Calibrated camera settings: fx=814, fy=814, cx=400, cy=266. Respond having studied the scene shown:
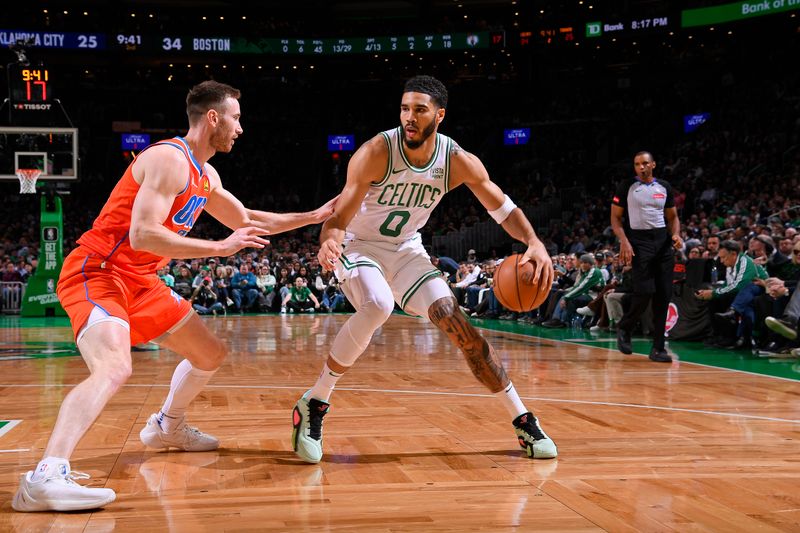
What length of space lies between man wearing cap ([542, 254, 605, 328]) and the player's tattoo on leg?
9.24 meters

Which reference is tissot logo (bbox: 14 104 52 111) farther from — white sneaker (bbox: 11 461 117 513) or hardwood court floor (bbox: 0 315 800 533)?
white sneaker (bbox: 11 461 117 513)

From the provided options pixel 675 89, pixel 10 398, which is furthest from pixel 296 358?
pixel 675 89

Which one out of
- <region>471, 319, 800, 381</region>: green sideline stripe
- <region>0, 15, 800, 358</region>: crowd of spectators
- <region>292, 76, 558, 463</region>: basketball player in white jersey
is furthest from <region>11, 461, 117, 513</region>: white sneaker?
<region>0, 15, 800, 358</region>: crowd of spectators

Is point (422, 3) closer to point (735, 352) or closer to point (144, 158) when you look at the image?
point (735, 352)

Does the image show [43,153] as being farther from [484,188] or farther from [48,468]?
[48,468]

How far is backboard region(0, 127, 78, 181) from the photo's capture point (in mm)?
16922

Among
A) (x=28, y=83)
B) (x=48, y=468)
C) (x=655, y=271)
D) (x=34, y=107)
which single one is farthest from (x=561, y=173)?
(x=48, y=468)

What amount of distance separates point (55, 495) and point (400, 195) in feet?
7.28

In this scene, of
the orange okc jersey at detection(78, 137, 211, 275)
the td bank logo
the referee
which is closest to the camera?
the orange okc jersey at detection(78, 137, 211, 275)

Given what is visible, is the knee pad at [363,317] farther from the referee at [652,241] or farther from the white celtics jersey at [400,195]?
the referee at [652,241]

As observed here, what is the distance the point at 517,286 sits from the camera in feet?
14.2

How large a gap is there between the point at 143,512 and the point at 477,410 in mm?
2843

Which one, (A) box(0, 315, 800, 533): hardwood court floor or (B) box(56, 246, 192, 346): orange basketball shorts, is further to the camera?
(B) box(56, 246, 192, 346): orange basketball shorts

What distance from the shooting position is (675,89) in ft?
104
